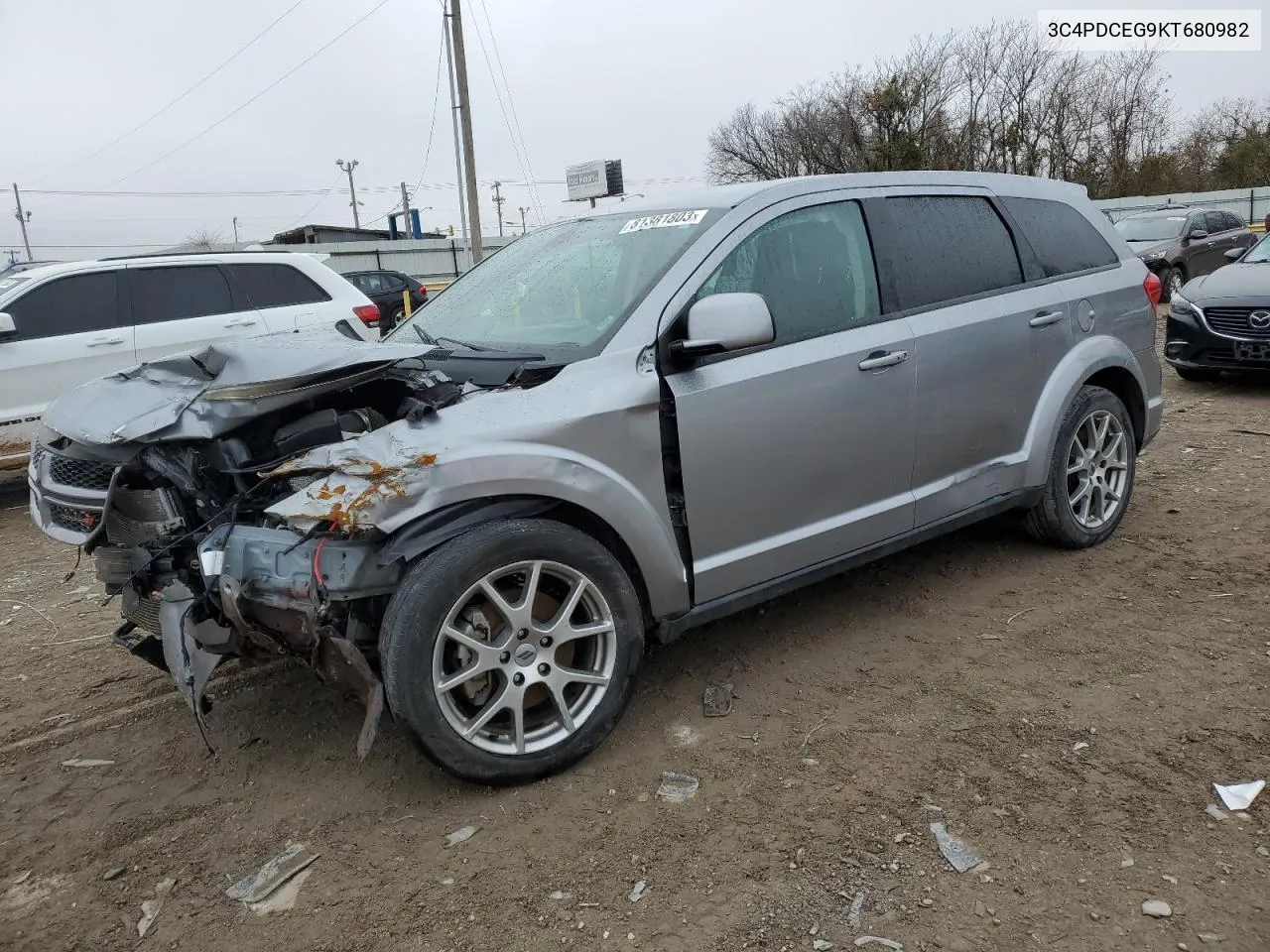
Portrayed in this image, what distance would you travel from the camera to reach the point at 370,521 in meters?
2.40

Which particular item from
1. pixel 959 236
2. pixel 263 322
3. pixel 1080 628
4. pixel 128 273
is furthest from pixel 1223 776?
pixel 128 273

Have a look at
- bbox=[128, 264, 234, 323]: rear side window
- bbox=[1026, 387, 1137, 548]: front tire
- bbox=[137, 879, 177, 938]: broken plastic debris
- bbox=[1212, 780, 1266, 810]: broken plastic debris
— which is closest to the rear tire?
bbox=[1026, 387, 1137, 548]: front tire

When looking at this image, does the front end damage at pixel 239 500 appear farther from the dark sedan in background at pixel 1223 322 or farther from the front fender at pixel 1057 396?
the dark sedan in background at pixel 1223 322

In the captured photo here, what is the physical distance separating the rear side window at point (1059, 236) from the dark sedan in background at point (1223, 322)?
177 inches

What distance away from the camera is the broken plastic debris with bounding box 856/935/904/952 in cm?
207

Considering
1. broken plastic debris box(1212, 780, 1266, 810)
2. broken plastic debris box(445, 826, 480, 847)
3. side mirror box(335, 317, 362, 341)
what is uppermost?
side mirror box(335, 317, 362, 341)

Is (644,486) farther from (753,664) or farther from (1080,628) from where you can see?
(1080,628)

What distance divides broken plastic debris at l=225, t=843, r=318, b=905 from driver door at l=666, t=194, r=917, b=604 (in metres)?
1.42

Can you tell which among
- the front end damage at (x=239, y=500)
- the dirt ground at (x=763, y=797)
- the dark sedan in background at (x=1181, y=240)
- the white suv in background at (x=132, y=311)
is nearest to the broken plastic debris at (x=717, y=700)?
the dirt ground at (x=763, y=797)

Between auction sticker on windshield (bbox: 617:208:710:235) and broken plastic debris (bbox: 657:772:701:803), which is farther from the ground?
auction sticker on windshield (bbox: 617:208:710:235)

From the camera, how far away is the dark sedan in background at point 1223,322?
25.6ft

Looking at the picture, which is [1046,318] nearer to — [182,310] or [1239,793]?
[1239,793]

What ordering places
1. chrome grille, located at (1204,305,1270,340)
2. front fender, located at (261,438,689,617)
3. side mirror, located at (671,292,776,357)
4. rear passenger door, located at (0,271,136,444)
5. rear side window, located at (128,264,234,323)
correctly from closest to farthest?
1. front fender, located at (261,438,689,617)
2. side mirror, located at (671,292,776,357)
3. rear passenger door, located at (0,271,136,444)
4. rear side window, located at (128,264,234,323)
5. chrome grille, located at (1204,305,1270,340)

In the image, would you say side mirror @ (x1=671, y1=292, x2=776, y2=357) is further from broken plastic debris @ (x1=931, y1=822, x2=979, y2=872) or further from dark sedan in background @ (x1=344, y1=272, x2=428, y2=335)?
dark sedan in background @ (x1=344, y1=272, x2=428, y2=335)
